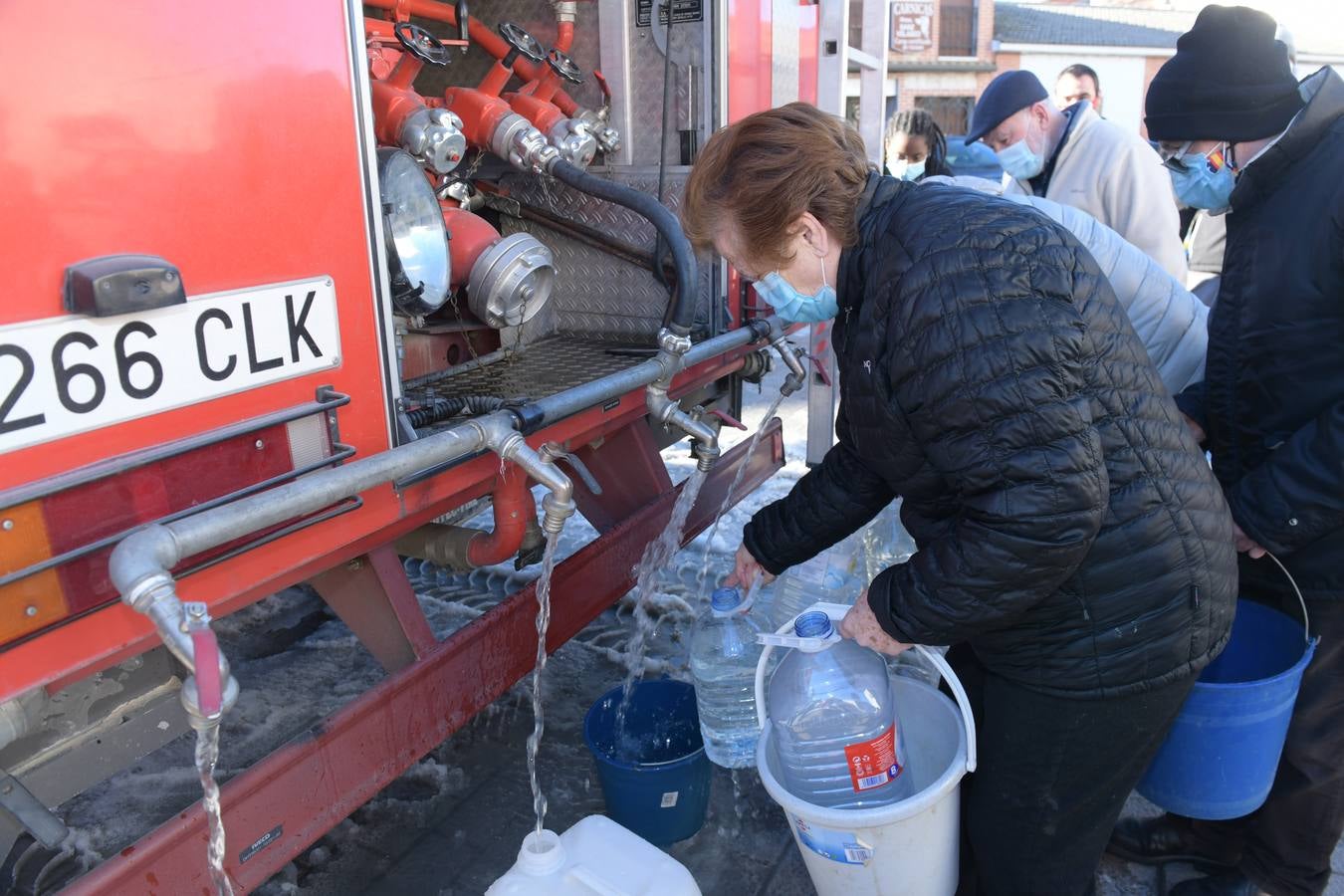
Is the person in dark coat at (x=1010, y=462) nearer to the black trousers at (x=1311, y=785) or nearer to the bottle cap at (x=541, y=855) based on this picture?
the black trousers at (x=1311, y=785)

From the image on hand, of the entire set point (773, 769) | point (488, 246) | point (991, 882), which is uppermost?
point (488, 246)

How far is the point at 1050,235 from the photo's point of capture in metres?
1.51

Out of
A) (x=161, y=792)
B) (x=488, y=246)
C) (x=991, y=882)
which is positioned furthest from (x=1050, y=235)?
(x=161, y=792)

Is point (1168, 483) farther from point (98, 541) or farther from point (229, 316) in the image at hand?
point (98, 541)

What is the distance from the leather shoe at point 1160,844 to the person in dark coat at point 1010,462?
2.21 feet

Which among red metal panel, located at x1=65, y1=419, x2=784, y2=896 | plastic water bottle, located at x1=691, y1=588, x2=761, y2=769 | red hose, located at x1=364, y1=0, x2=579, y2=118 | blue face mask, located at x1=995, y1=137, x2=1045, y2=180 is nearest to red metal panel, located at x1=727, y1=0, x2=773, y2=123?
red hose, located at x1=364, y1=0, x2=579, y2=118

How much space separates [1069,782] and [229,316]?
5.54 ft

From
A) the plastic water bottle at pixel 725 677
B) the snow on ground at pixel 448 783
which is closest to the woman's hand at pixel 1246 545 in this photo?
the snow on ground at pixel 448 783

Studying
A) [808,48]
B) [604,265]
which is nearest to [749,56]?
[604,265]

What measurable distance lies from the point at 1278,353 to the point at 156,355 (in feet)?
6.92

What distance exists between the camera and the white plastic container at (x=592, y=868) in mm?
1647

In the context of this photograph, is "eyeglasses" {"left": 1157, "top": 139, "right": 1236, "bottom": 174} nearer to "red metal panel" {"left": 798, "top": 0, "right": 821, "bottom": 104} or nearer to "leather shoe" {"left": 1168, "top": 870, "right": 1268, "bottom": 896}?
"leather shoe" {"left": 1168, "top": 870, "right": 1268, "bottom": 896}

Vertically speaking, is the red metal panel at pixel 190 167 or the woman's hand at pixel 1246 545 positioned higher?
the red metal panel at pixel 190 167

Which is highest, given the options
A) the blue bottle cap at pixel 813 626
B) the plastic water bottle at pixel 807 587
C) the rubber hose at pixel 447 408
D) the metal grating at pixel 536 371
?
the rubber hose at pixel 447 408
